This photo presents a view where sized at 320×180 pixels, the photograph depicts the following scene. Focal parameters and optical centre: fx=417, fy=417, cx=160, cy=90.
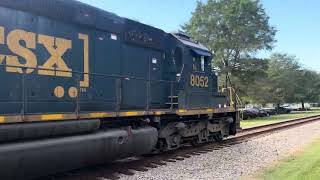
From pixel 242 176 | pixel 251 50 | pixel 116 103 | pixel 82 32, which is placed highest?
pixel 251 50

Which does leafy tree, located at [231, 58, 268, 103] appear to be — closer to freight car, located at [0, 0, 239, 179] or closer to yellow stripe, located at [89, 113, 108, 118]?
freight car, located at [0, 0, 239, 179]

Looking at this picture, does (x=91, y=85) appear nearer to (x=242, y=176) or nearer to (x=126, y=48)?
(x=126, y=48)

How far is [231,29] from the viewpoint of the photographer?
143 ft

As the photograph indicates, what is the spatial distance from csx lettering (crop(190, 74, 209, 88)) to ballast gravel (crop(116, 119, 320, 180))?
221 cm

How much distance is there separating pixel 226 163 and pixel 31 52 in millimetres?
5578

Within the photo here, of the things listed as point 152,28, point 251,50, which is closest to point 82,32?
point 152,28

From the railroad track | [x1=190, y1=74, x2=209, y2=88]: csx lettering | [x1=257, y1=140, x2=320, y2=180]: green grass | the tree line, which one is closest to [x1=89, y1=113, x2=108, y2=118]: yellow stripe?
the railroad track

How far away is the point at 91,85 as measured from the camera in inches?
387

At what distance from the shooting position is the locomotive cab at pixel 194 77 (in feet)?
42.1

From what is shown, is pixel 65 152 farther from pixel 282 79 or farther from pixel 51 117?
pixel 282 79

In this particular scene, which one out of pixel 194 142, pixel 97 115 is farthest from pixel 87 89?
pixel 194 142

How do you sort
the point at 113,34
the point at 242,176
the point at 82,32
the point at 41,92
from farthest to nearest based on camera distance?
the point at 113,34
the point at 82,32
the point at 242,176
the point at 41,92

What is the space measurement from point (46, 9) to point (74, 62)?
132 cm

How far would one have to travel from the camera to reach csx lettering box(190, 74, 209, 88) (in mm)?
13347
